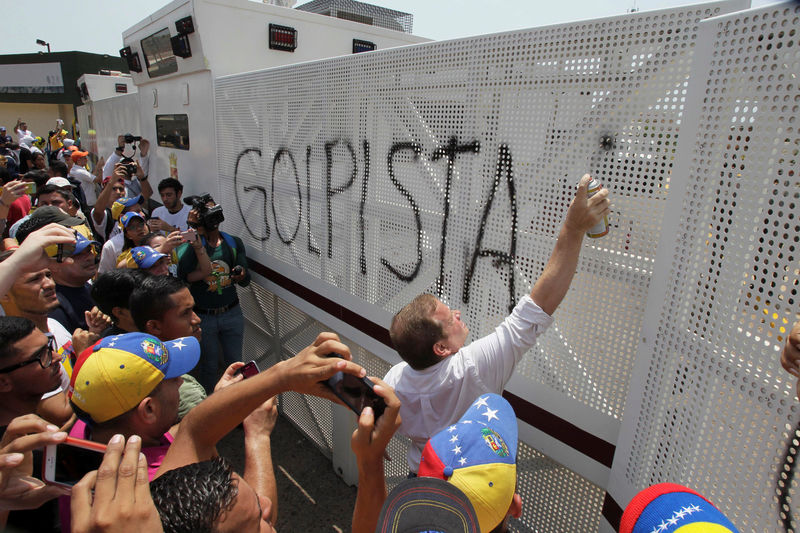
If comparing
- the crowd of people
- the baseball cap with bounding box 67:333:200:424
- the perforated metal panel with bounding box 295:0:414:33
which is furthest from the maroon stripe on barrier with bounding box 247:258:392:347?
the perforated metal panel with bounding box 295:0:414:33

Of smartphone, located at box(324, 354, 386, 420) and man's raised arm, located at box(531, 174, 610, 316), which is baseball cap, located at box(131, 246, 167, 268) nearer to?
smartphone, located at box(324, 354, 386, 420)

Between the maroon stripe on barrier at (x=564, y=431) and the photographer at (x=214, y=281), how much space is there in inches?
113

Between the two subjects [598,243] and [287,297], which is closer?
[598,243]

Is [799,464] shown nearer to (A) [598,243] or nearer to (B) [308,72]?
(A) [598,243]

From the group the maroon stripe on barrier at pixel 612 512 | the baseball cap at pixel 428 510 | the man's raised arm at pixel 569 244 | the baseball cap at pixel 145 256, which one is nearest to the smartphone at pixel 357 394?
the baseball cap at pixel 428 510

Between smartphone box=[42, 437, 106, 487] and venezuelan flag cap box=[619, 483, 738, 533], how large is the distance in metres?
1.45

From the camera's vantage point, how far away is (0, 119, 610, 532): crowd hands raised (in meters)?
1.10

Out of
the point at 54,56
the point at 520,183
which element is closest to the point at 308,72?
the point at 520,183

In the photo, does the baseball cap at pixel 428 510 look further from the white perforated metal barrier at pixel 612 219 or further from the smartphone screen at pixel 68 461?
the smartphone screen at pixel 68 461

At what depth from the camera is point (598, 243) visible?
167 centimetres

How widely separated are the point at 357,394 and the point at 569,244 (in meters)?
0.87

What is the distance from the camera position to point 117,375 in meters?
1.64

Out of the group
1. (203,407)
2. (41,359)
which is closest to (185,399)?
(41,359)

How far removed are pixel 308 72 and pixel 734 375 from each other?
313 cm
